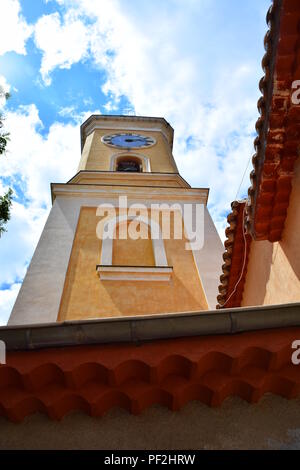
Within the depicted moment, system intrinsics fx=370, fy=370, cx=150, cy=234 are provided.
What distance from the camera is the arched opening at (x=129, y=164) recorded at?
47.7 ft

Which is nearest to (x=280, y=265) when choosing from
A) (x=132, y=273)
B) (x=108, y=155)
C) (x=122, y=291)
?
(x=122, y=291)

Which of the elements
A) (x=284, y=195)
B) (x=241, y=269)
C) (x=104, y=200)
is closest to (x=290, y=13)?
(x=284, y=195)

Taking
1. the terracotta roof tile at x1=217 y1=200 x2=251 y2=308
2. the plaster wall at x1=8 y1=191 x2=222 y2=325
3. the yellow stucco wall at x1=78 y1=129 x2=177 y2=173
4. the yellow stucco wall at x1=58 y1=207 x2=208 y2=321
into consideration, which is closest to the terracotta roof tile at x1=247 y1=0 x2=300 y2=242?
the terracotta roof tile at x1=217 y1=200 x2=251 y2=308

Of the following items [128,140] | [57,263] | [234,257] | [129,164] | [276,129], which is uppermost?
[128,140]

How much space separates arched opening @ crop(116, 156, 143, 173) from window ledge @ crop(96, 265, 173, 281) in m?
7.35

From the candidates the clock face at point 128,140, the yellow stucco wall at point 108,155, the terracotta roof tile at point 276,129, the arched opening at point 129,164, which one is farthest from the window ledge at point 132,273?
the clock face at point 128,140

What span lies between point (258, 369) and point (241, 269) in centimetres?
301

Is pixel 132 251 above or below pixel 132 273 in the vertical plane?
above

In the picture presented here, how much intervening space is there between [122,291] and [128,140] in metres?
10.4

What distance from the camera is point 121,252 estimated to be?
28.7 feet

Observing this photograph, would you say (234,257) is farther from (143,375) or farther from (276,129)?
(143,375)

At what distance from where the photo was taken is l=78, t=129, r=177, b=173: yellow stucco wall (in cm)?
1375

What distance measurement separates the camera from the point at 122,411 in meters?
2.54
